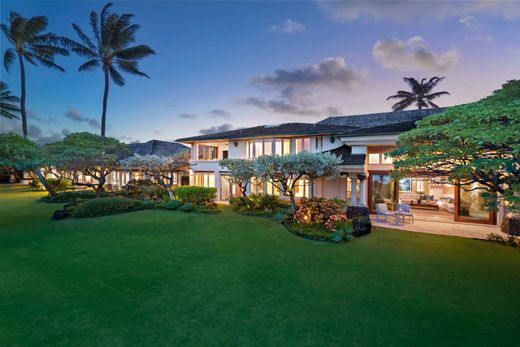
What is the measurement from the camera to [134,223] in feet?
39.9

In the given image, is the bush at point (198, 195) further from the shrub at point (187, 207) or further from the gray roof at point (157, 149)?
the gray roof at point (157, 149)

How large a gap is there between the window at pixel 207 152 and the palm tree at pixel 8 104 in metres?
37.9

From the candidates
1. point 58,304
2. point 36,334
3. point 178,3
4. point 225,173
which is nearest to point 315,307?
point 36,334

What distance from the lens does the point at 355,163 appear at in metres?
13.0

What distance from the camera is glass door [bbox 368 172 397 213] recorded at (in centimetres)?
1404

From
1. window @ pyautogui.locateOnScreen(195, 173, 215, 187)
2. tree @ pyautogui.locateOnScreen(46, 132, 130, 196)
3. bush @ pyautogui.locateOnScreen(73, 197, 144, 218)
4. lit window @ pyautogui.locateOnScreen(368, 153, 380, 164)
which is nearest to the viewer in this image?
bush @ pyautogui.locateOnScreen(73, 197, 144, 218)

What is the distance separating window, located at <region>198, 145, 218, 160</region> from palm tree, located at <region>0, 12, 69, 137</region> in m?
19.3

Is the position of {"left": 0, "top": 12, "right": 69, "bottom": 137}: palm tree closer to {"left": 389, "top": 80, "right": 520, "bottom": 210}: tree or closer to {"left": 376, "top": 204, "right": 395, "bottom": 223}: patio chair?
{"left": 376, "top": 204, "right": 395, "bottom": 223}: patio chair

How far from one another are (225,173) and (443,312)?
16845 millimetres

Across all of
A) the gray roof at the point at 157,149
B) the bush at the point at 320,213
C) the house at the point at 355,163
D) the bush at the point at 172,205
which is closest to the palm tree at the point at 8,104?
the gray roof at the point at 157,149

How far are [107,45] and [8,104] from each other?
1114 inches

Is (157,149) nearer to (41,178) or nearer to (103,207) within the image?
(41,178)

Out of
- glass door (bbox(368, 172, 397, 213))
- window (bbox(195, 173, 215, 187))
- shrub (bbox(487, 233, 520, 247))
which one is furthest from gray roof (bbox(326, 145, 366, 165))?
window (bbox(195, 173, 215, 187))

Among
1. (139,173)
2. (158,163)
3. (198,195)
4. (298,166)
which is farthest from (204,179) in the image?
(298,166)
